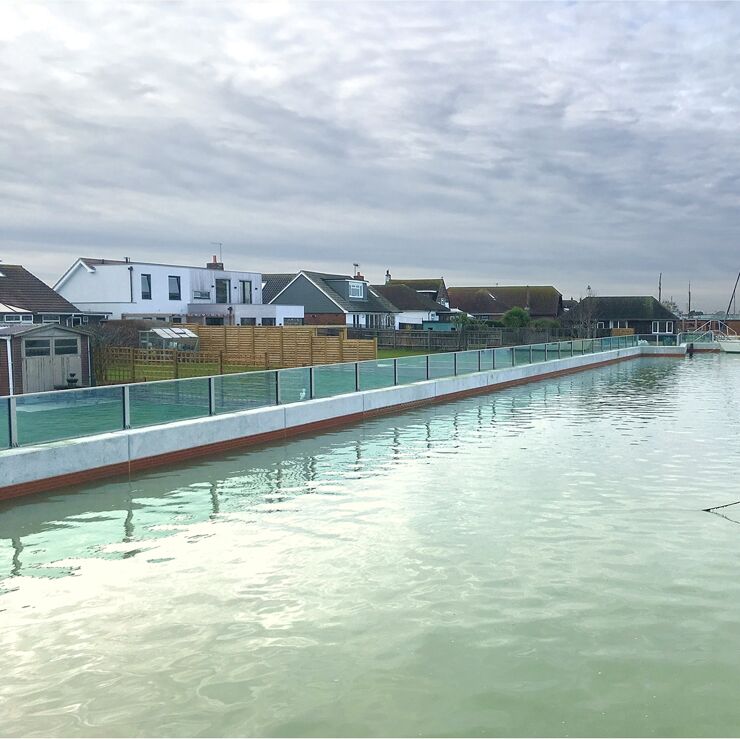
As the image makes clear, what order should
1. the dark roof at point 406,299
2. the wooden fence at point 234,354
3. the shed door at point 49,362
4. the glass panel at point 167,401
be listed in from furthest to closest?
the dark roof at point 406,299 < the wooden fence at point 234,354 < the shed door at point 49,362 < the glass panel at point 167,401

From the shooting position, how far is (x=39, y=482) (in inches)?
513

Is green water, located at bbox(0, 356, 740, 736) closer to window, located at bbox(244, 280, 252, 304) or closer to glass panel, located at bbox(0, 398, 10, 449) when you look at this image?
glass panel, located at bbox(0, 398, 10, 449)

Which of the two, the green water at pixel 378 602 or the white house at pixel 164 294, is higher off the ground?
the white house at pixel 164 294

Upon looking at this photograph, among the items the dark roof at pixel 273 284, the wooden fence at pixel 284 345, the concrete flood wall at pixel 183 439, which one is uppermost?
the dark roof at pixel 273 284

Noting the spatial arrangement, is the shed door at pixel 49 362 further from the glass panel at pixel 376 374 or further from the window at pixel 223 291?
the window at pixel 223 291

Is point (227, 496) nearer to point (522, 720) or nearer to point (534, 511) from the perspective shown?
point (534, 511)

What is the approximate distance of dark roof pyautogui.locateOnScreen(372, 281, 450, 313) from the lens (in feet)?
293

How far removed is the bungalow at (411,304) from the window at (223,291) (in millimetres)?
30411

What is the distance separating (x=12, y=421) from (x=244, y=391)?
20.0 feet

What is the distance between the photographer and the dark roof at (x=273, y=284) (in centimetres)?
7338

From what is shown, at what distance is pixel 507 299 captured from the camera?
346 ft

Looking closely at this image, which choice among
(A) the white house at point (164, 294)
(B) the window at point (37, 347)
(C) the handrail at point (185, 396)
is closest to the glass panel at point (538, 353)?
(C) the handrail at point (185, 396)

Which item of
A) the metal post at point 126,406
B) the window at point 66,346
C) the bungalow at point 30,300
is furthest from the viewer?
A: the bungalow at point 30,300

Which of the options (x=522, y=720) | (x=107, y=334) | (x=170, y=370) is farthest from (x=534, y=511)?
(x=107, y=334)
